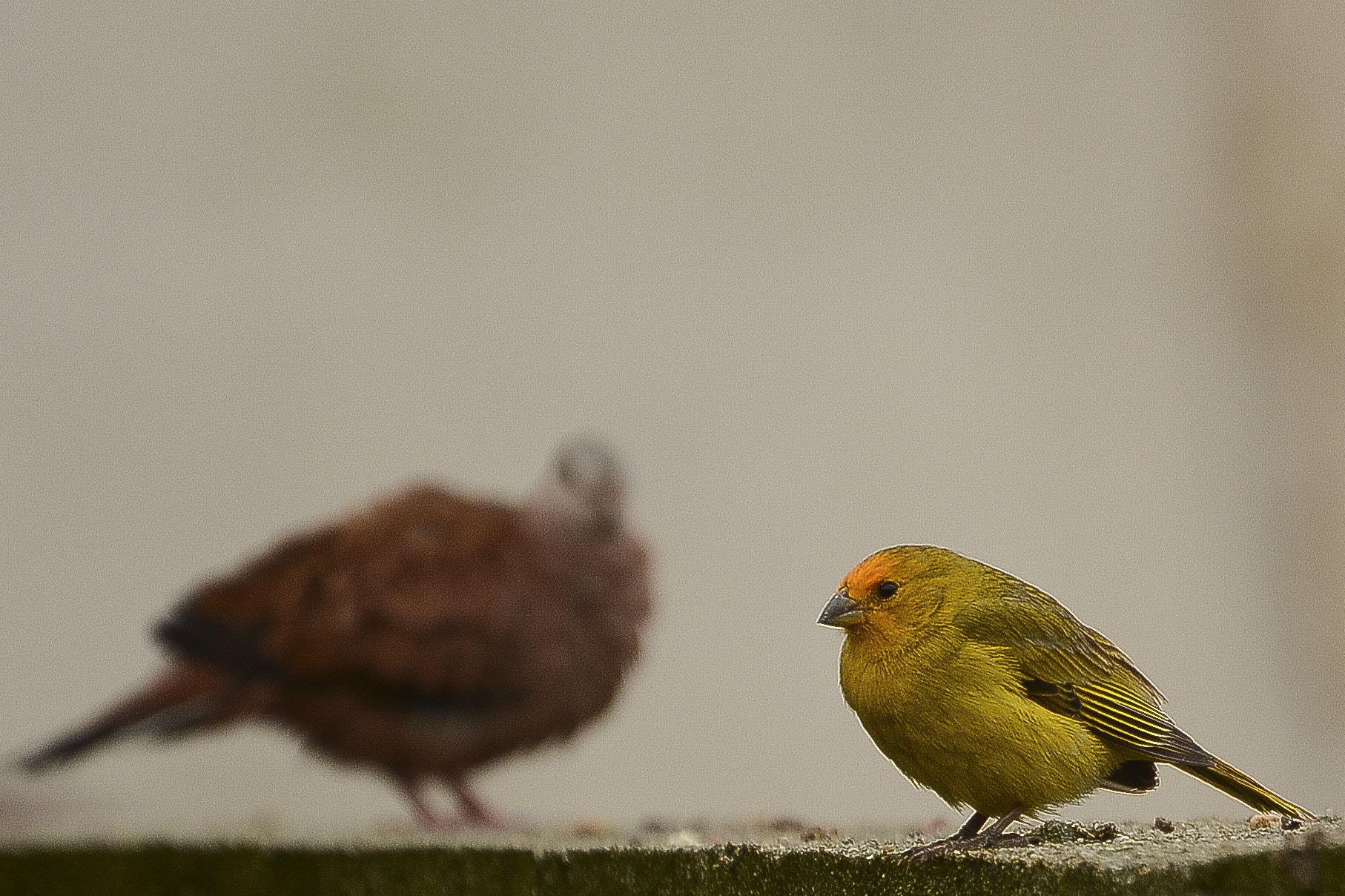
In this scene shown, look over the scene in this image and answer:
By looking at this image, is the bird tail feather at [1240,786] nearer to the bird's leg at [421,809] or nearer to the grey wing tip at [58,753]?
A: the bird's leg at [421,809]

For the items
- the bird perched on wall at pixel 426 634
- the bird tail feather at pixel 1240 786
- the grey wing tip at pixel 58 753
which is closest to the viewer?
the bird tail feather at pixel 1240 786

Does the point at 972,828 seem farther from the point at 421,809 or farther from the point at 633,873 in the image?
the point at 421,809

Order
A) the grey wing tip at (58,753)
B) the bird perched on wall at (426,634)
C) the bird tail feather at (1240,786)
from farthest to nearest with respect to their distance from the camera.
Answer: the grey wing tip at (58,753) < the bird perched on wall at (426,634) < the bird tail feather at (1240,786)

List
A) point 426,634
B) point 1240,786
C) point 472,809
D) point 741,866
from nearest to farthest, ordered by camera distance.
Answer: point 1240,786 < point 741,866 < point 426,634 < point 472,809

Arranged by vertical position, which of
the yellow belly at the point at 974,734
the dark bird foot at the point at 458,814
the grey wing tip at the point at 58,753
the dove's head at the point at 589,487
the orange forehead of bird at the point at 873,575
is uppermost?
the dove's head at the point at 589,487

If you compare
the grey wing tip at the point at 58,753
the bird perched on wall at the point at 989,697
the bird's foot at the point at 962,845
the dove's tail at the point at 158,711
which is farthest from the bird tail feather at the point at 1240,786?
the grey wing tip at the point at 58,753

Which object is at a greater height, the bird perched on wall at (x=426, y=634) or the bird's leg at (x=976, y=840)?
the bird perched on wall at (x=426, y=634)

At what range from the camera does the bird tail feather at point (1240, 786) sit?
60 cm

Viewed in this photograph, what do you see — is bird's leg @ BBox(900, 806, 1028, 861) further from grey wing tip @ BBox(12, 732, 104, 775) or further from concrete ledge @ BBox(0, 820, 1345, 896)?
grey wing tip @ BBox(12, 732, 104, 775)

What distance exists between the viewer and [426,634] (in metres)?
1.17

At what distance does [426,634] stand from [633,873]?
1.58 ft

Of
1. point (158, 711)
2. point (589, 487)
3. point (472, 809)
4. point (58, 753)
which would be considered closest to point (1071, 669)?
point (589, 487)

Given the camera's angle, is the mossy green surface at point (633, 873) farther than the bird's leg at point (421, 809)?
No

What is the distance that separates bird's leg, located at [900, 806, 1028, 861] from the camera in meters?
0.67
